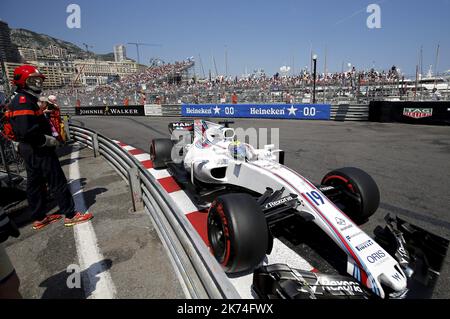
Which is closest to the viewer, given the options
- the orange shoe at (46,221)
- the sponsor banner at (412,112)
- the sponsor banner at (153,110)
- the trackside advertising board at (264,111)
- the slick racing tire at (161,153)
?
the orange shoe at (46,221)

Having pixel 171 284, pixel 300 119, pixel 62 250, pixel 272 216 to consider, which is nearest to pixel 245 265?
pixel 272 216

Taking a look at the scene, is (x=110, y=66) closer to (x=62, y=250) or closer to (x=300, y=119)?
(x=300, y=119)

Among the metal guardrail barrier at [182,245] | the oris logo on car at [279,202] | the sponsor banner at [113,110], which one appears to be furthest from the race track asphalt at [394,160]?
the sponsor banner at [113,110]

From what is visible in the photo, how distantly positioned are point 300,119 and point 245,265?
13154 millimetres

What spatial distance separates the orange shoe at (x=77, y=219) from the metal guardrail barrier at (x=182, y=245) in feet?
2.01

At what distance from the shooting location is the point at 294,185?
108 inches

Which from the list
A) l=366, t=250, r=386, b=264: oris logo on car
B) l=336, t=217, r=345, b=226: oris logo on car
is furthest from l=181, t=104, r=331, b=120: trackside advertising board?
l=366, t=250, r=386, b=264: oris logo on car

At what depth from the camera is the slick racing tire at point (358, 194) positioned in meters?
2.90

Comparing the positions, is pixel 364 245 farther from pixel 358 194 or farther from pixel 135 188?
pixel 135 188

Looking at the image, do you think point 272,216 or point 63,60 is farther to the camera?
point 63,60

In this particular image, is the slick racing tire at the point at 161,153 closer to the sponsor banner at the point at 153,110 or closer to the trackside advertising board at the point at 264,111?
the trackside advertising board at the point at 264,111

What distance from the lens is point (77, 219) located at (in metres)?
3.52

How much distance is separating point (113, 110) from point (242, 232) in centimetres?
2129
